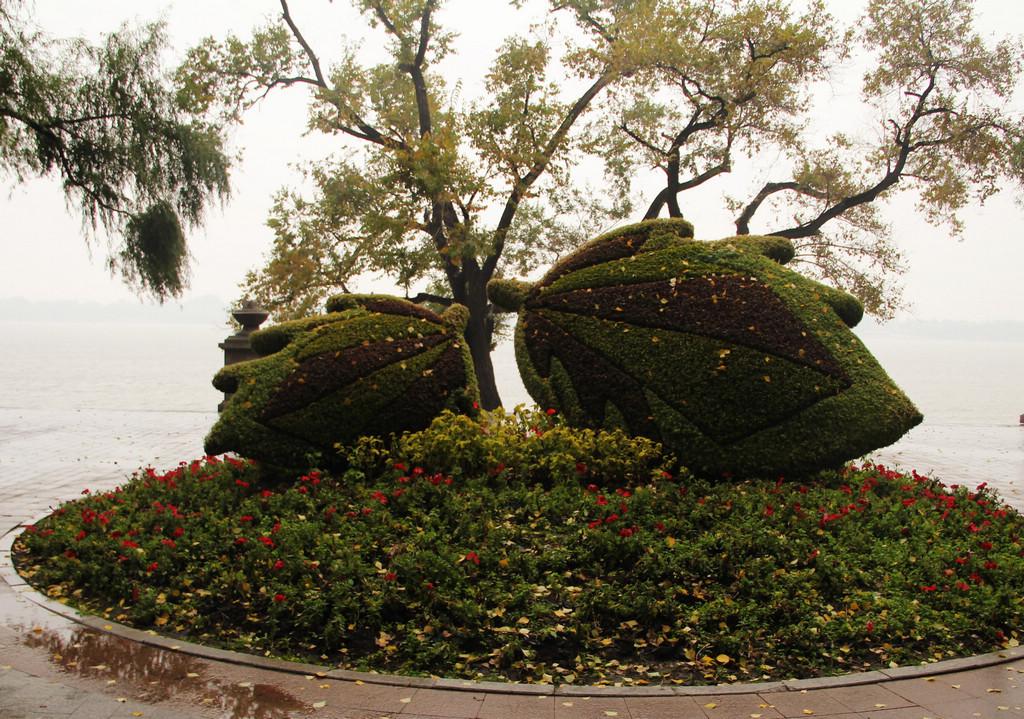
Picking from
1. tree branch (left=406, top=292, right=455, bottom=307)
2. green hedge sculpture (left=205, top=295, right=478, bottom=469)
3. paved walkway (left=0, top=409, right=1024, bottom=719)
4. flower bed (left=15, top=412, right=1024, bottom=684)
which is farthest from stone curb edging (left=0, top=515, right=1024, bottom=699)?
tree branch (left=406, top=292, right=455, bottom=307)

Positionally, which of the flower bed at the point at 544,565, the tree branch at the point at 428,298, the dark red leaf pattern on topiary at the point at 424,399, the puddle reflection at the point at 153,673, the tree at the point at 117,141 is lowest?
the puddle reflection at the point at 153,673

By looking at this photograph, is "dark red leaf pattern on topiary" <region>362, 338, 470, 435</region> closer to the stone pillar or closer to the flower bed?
the flower bed

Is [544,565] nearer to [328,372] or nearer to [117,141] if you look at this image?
[328,372]

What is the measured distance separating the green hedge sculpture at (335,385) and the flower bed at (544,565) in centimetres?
32

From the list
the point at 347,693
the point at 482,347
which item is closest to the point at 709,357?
the point at 347,693

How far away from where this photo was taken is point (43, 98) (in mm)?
13266

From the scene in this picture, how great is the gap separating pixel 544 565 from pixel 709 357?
11.1ft

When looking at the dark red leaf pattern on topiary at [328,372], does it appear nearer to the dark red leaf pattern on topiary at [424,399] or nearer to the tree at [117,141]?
the dark red leaf pattern on topiary at [424,399]

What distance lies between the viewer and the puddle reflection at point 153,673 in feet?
13.4

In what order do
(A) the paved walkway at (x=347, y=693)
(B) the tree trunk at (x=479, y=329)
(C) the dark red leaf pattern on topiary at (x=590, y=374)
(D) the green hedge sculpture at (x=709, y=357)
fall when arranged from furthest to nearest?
(B) the tree trunk at (x=479, y=329) < (C) the dark red leaf pattern on topiary at (x=590, y=374) < (D) the green hedge sculpture at (x=709, y=357) < (A) the paved walkway at (x=347, y=693)

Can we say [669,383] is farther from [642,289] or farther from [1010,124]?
[1010,124]

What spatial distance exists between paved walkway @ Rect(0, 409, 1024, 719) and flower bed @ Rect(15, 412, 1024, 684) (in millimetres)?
206

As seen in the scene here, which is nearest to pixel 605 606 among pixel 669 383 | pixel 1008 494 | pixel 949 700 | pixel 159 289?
pixel 949 700

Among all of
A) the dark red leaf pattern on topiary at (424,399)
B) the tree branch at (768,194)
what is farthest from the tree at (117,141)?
the tree branch at (768,194)
